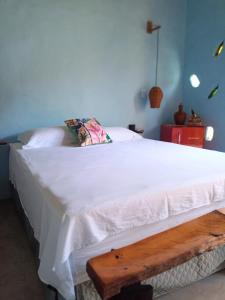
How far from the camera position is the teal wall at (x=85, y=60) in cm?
251

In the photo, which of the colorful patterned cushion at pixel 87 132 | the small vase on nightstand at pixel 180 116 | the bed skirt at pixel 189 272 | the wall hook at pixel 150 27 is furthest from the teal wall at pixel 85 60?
the bed skirt at pixel 189 272

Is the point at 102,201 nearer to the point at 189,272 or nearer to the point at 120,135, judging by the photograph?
the point at 189,272

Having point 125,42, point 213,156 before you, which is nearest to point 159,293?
point 213,156

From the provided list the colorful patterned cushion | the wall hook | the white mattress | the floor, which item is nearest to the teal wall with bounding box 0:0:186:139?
the wall hook

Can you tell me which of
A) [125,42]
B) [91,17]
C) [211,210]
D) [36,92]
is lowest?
[211,210]

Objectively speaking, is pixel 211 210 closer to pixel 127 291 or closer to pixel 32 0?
pixel 127 291

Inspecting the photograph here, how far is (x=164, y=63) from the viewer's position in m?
3.37

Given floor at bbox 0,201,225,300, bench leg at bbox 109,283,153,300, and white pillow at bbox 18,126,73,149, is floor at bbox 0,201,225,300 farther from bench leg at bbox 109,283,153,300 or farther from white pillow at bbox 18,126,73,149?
white pillow at bbox 18,126,73,149

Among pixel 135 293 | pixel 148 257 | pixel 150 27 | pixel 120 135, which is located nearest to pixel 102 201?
pixel 148 257

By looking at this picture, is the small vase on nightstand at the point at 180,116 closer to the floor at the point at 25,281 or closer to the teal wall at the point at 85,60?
the teal wall at the point at 85,60

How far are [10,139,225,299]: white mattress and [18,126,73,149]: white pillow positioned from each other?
0.51 m

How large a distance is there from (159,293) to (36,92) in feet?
7.26

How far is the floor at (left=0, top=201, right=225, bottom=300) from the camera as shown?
1.33 m

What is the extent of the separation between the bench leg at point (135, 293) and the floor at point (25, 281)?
340 mm
